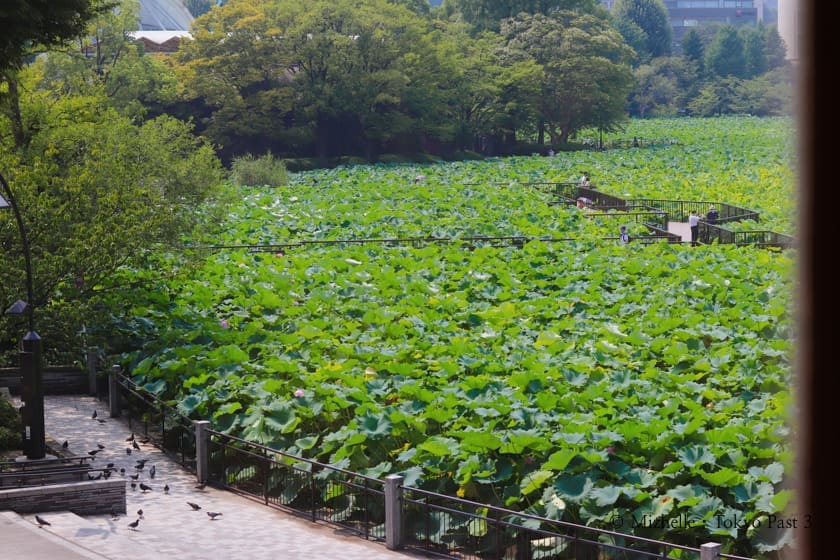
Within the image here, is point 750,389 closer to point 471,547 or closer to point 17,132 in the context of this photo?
point 471,547

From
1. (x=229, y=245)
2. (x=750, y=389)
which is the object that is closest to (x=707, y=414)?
(x=750, y=389)

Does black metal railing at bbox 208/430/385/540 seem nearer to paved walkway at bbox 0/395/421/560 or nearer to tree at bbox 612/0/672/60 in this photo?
paved walkway at bbox 0/395/421/560

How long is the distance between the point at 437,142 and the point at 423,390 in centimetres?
5848

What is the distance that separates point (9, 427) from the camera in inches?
635

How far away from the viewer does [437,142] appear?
238 ft

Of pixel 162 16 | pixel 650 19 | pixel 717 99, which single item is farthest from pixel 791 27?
pixel 650 19

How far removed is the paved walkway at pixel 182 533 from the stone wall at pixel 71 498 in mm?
189

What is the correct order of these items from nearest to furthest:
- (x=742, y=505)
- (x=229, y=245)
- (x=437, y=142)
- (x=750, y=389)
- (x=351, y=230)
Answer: (x=742, y=505) < (x=750, y=389) < (x=229, y=245) < (x=351, y=230) < (x=437, y=142)

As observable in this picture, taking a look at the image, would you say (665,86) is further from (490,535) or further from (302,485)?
(490,535)

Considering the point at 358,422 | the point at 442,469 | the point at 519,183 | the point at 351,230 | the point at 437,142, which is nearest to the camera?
the point at 442,469

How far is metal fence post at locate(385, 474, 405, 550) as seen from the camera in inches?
466

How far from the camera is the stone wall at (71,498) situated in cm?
1234

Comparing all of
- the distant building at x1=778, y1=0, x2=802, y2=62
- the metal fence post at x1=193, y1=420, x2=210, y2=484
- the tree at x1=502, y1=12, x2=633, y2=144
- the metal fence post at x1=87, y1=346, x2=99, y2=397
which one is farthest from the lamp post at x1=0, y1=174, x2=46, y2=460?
the tree at x1=502, y1=12, x2=633, y2=144

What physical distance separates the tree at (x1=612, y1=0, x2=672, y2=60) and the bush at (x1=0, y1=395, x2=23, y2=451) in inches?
5198
